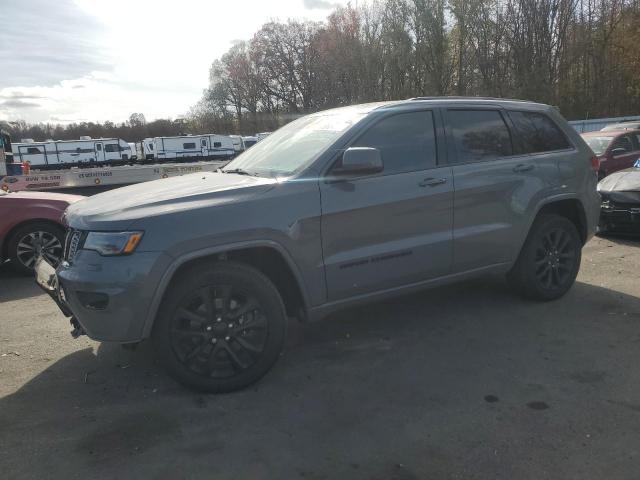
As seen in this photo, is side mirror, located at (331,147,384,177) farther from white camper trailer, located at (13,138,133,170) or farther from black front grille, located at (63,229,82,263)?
white camper trailer, located at (13,138,133,170)

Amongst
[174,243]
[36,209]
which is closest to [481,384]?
[174,243]

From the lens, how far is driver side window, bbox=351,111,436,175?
391 cm

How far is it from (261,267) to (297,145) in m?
1.07

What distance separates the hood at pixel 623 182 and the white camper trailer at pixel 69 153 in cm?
4332

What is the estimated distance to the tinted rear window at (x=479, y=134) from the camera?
4297 mm

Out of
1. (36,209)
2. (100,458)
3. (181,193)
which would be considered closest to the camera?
(100,458)

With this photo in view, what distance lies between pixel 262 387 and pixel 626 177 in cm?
703

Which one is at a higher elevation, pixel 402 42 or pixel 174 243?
pixel 402 42

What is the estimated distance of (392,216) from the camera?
12.6ft

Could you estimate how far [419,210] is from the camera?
3.96 m

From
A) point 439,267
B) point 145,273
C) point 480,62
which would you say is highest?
point 480,62

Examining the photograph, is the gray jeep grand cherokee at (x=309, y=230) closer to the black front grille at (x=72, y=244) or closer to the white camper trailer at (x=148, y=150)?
the black front grille at (x=72, y=244)

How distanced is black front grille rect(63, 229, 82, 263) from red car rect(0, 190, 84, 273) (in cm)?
360

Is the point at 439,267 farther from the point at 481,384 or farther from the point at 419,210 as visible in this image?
the point at 481,384
